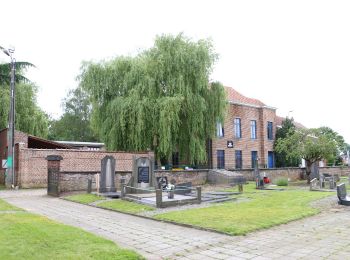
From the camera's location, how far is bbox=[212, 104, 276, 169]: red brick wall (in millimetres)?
36406

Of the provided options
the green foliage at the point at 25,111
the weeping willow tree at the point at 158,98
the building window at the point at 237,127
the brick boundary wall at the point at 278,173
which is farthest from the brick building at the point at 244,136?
the green foliage at the point at 25,111

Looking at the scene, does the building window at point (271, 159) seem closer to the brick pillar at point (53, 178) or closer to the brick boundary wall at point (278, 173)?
the brick boundary wall at point (278, 173)

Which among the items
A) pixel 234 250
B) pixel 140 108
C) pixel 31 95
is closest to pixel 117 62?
pixel 140 108

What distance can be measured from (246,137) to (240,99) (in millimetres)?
4130

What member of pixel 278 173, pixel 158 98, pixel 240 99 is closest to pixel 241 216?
pixel 158 98

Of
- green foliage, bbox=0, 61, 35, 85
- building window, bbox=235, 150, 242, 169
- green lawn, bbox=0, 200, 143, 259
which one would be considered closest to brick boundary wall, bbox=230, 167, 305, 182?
building window, bbox=235, 150, 242, 169

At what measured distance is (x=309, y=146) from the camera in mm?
27500

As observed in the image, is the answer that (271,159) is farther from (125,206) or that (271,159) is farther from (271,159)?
(125,206)

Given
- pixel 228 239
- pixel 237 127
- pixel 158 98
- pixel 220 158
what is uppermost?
pixel 158 98

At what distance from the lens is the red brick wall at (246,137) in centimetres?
3641

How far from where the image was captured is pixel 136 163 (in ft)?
54.5

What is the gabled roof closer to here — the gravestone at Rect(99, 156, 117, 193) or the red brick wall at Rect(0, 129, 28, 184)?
the red brick wall at Rect(0, 129, 28, 184)

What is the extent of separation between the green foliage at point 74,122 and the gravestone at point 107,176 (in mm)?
40609

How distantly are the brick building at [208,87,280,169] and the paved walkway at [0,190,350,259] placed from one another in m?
24.9
